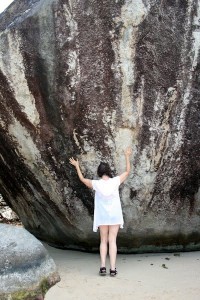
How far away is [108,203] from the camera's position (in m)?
4.74

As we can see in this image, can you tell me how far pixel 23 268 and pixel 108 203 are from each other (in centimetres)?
101

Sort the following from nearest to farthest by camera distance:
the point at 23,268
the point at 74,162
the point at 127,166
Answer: the point at 23,268
the point at 127,166
the point at 74,162

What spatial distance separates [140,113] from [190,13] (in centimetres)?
107

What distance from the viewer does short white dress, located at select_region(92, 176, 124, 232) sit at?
472 centimetres

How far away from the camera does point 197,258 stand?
17.4ft

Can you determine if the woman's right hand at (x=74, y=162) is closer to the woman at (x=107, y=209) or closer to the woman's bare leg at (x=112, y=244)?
the woman at (x=107, y=209)

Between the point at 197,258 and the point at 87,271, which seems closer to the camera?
the point at 87,271

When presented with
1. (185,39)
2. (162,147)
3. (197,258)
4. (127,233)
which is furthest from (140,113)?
(197,258)

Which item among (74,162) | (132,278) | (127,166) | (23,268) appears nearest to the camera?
(23,268)

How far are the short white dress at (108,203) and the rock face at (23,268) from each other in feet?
2.08

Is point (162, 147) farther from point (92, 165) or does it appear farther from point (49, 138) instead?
point (49, 138)

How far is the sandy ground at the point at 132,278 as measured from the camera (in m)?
4.24

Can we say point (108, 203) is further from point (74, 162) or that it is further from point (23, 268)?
point (23, 268)

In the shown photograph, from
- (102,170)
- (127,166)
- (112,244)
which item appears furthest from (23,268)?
(127,166)
